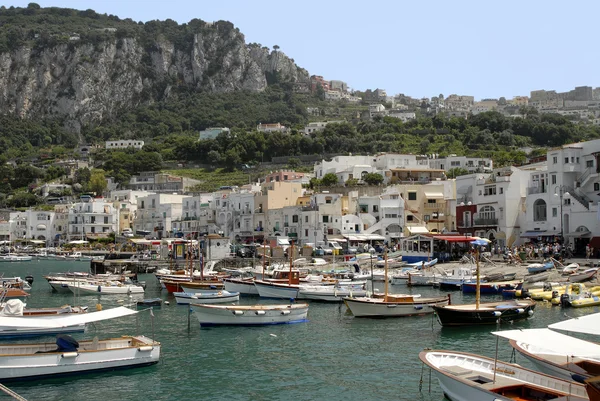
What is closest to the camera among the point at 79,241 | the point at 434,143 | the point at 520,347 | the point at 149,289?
the point at 520,347

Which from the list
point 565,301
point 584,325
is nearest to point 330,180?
point 565,301

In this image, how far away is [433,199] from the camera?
81.6 m

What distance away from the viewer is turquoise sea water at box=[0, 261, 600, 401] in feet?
73.8

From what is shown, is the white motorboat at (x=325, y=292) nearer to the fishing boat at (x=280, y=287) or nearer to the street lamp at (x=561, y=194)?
the fishing boat at (x=280, y=287)

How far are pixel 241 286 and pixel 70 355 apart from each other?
25.6m

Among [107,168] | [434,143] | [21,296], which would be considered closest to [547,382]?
[21,296]

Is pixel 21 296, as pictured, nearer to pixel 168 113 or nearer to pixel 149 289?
pixel 149 289

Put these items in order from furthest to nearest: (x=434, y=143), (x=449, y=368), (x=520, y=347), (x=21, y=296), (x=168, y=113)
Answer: (x=168, y=113) < (x=434, y=143) < (x=21, y=296) < (x=520, y=347) < (x=449, y=368)

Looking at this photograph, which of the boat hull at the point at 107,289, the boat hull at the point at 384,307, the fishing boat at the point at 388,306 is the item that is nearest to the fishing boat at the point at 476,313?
the fishing boat at the point at 388,306

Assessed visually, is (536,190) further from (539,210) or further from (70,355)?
(70,355)

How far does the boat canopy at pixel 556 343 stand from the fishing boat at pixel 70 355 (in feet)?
45.8

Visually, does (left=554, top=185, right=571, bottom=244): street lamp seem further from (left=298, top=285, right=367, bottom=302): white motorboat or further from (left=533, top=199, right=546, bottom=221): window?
(left=298, top=285, right=367, bottom=302): white motorboat

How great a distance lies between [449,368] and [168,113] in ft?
609

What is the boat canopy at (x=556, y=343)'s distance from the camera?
17328 millimetres
